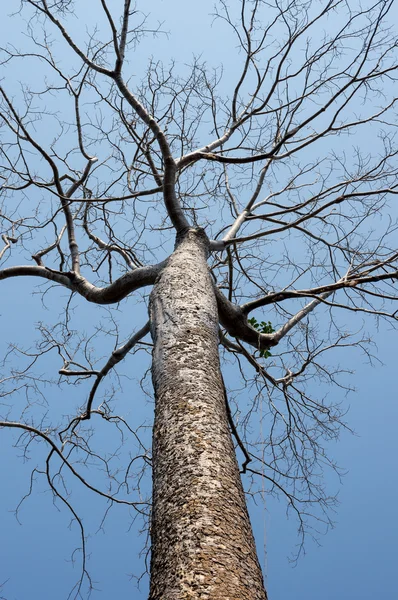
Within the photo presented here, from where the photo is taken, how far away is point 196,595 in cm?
121

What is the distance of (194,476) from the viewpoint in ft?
5.08

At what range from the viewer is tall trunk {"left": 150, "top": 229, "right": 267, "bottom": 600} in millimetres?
1281

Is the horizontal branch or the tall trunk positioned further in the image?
the horizontal branch

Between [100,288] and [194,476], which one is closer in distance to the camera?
[194,476]

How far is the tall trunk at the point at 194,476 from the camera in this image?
128 cm

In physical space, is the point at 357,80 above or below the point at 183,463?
above

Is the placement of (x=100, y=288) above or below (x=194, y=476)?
above

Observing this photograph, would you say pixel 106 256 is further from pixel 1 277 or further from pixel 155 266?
pixel 155 266

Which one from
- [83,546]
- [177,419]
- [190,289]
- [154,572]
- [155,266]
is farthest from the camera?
[83,546]

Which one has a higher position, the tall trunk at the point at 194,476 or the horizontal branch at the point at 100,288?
the horizontal branch at the point at 100,288

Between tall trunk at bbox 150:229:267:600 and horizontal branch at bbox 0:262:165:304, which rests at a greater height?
horizontal branch at bbox 0:262:165:304

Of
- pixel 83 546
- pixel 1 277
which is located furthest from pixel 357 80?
pixel 83 546

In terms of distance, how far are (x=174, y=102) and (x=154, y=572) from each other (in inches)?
156

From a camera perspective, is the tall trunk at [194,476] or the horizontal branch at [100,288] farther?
the horizontal branch at [100,288]
